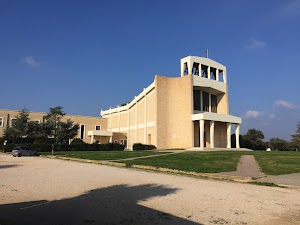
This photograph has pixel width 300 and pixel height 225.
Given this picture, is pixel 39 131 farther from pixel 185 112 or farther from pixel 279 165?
pixel 279 165

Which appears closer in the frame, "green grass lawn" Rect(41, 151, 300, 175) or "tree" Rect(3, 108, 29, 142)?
"green grass lawn" Rect(41, 151, 300, 175)

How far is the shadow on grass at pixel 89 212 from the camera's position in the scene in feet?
20.5

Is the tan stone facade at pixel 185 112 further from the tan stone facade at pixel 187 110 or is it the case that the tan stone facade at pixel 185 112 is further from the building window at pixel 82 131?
the building window at pixel 82 131

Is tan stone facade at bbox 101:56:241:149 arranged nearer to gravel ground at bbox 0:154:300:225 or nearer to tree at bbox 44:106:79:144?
tree at bbox 44:106:79:144

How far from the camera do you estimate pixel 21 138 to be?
51656 mm

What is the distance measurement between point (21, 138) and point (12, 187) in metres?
44.5

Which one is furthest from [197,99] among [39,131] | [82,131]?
[82,131]

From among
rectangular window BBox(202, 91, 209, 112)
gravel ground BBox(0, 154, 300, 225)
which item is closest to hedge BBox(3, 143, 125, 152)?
rectangular window BBox(202, 91, 209, 112)

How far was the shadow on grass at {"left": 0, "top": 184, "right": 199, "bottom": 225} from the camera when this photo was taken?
6.24m

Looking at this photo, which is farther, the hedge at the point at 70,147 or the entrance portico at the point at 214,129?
the entrance portico at the point at 214,129

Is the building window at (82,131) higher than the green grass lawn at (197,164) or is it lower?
higher

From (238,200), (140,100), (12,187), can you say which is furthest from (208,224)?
(140,100)

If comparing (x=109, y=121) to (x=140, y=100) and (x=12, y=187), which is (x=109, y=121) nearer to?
(x=140, y=100)

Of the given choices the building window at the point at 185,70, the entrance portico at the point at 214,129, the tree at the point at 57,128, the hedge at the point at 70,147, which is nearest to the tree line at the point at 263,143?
the entrance portico at the point at 214,129
